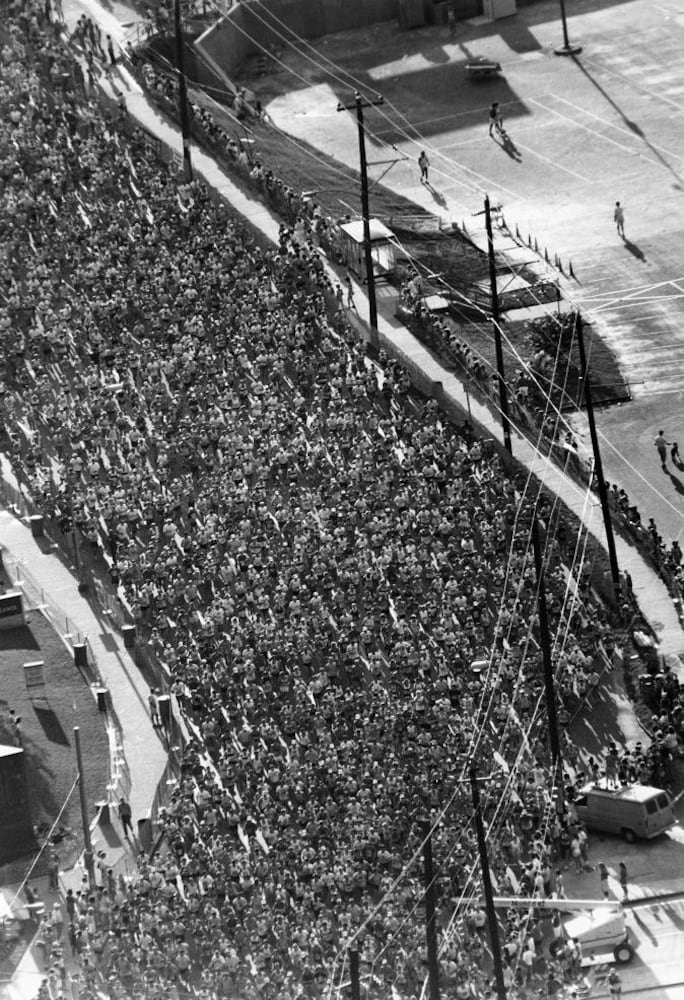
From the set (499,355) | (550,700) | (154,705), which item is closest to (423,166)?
(499,355)

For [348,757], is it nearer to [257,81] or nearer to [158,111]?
[158,111]

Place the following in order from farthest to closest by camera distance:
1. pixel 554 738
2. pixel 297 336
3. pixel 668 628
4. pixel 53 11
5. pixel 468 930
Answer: pixel 53 11 < pixel 297 336 < pixel 668 628 < pixel 554 738 < pixel 468 930

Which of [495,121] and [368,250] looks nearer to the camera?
[368,250]

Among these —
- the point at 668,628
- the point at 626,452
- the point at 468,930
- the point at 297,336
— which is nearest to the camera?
the point at 468,930

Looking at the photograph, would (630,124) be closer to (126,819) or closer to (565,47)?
(565,47)

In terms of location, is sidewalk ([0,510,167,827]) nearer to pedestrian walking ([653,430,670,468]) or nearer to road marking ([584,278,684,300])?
Answer: pedestrian walking ([653,430,670,468])

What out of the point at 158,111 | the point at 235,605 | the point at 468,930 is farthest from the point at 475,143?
the point at 468,930
